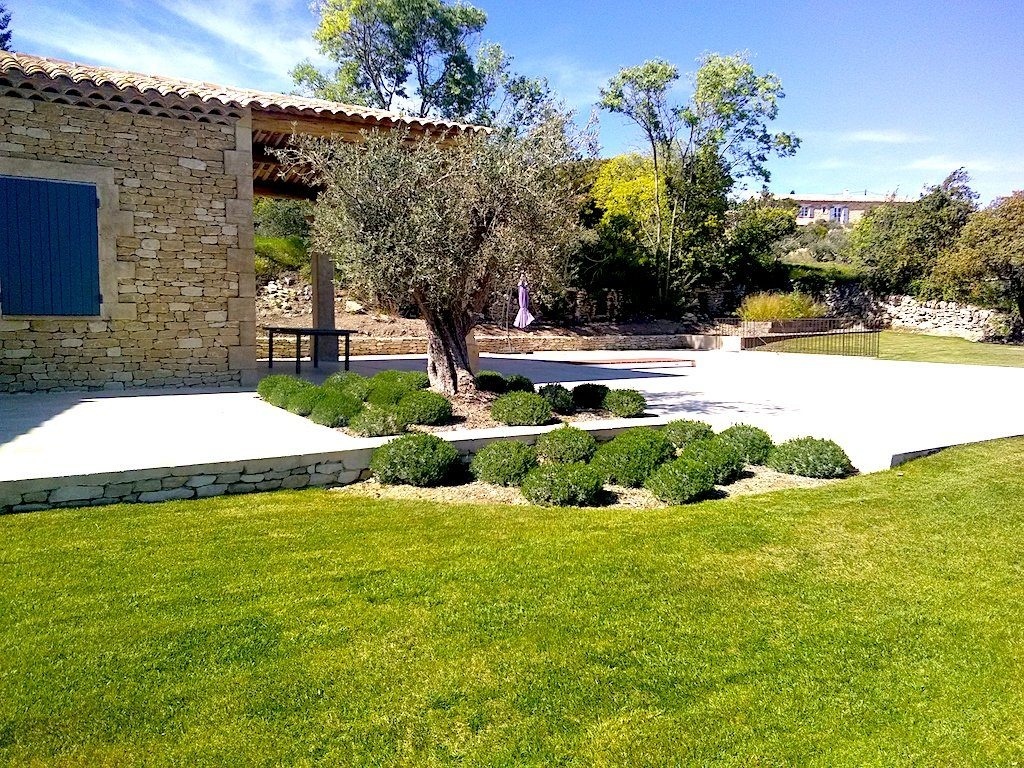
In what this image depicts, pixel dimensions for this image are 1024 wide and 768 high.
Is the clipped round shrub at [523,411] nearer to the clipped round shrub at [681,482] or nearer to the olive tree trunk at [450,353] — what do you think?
the olive tree trunk at [450,353]

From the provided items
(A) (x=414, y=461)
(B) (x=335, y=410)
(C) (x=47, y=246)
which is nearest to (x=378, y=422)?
(B) (x=335, y=410)

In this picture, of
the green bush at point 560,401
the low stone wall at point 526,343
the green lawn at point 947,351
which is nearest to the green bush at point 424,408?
the green bush at point 560,401

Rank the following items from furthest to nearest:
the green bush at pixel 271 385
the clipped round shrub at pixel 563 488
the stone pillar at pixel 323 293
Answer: the stone pillar at pixel 323 293 < the green bush at pixel 271 385 < the clipped round shrub at pixel 563 488

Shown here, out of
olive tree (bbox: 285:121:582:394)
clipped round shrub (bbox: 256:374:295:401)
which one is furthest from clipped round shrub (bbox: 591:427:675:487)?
clipped round shrub (bbox: 256:374:295:401)

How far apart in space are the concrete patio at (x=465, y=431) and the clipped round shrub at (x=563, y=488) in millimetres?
1042

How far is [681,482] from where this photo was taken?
→ 17.4ft

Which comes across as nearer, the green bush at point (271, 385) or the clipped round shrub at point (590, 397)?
the clipped round shrub at point (590, 397)

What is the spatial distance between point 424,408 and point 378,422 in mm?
642

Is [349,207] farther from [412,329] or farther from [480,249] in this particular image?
[412,329]

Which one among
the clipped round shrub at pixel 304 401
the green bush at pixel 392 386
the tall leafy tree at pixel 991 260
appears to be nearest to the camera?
the green bush at pixel 392 386

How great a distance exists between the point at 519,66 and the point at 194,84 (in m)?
22.6

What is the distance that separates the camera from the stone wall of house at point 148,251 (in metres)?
9.04

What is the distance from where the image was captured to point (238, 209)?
33.4 feet

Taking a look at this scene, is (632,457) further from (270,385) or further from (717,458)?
(270,385)
